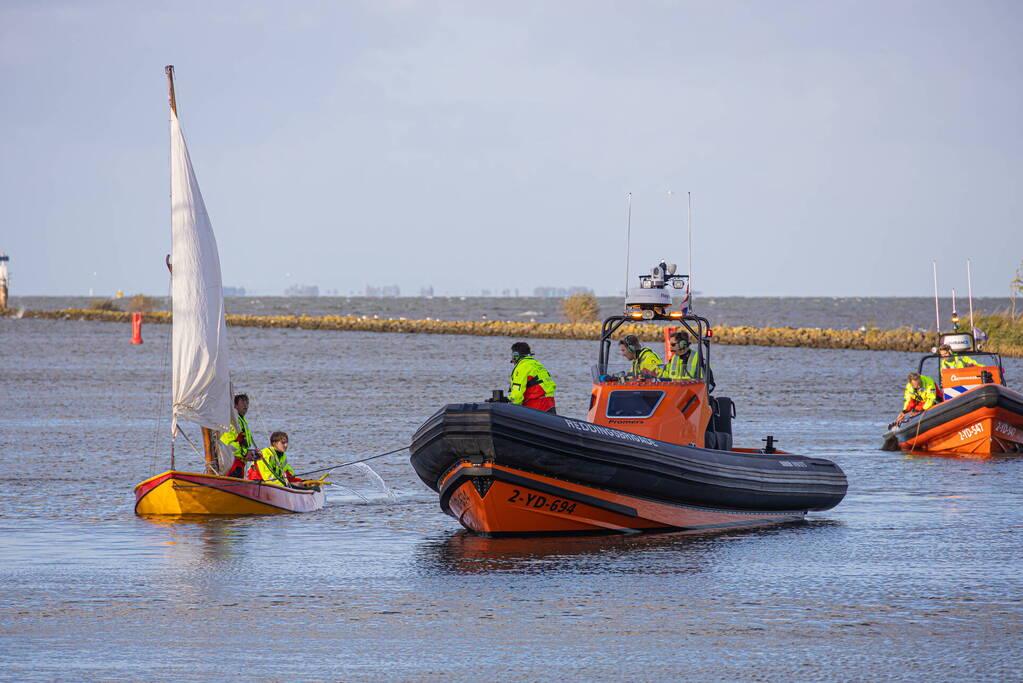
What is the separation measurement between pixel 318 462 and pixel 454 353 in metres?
44.3

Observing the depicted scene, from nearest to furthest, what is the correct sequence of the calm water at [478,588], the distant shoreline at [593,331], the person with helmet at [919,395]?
the calm water at [478,588] → the person with helmet at [919,395] → the distant shoreline at [593,331]

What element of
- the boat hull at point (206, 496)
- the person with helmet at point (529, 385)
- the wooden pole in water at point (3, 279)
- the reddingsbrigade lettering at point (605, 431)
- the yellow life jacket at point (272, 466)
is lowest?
the boat hull at point (206, 496)

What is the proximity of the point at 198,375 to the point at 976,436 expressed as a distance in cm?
1261

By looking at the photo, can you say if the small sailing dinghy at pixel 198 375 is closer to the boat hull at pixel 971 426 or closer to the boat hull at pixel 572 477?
the boat hull at pixel 572 477

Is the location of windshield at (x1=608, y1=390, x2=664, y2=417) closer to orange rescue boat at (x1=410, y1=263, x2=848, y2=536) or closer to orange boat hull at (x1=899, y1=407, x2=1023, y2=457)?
orange rescue boat at (x1=410, y1=263, x2=848, y2=536)

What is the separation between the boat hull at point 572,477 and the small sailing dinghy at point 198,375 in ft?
8.39

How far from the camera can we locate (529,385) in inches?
607

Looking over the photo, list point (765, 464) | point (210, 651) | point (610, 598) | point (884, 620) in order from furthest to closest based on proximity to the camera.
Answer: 1. point (765, 464)
2. point (610, 598)
3. point (884, 620)
4. point (210, 651)

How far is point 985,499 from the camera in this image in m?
17.8

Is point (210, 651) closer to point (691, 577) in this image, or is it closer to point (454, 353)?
point (691, 577)

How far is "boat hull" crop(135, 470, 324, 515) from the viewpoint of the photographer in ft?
52.5

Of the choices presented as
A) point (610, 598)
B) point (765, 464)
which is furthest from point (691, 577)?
point (765, 464)

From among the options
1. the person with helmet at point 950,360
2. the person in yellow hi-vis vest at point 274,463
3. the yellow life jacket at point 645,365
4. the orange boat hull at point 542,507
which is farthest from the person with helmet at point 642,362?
the person with helmet at point 950,360

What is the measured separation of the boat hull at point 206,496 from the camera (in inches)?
630
